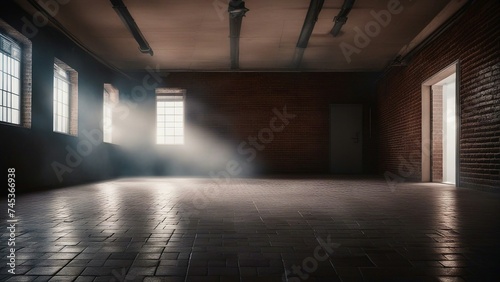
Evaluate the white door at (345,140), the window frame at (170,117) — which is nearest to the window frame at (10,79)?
the window frame at (170,117)


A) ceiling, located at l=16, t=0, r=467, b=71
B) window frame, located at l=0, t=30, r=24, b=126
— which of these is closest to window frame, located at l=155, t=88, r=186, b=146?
ceiling, located at l=16, t=0, r=467, b=71

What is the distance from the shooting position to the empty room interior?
99.5 inches

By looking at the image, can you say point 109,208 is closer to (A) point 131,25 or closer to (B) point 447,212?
(B) point 447,212

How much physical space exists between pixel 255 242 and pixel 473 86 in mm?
6129

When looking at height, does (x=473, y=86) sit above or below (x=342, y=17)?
below

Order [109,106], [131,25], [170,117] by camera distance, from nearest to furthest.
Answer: [131,25] < [109,106] < [170,117]

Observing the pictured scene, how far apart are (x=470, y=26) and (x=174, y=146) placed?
380 inches

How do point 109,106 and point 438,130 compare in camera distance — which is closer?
point 438,130

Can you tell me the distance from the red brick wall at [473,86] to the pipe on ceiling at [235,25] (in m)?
4.37

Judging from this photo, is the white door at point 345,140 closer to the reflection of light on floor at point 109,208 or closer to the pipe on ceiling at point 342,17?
the pipe on ceiling at point 342,17

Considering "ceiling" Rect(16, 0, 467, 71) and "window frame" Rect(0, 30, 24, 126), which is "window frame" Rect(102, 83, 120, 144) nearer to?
"ceiling" Rect(16, 0, 467, 71)

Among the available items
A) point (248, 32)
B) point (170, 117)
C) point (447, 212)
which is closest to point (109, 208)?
point (447, 212)

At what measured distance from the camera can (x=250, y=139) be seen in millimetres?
13109

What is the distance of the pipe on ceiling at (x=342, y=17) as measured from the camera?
7165mm
